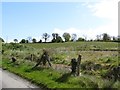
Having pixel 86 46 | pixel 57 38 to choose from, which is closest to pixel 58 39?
pixel 57 38

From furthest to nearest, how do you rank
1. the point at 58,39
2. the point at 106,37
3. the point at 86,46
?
the point at 106,37, the point at 58,39, the point at 86,46

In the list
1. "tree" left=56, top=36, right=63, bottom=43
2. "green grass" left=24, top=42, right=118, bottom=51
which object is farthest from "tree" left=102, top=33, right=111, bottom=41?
"green grass" left=24, top=42, right=118, bottom=51

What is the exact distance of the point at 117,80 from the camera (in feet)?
61.0

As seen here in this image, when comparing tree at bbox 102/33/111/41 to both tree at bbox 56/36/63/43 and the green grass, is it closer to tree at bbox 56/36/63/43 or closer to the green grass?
tree at bbox 56/36/63/43

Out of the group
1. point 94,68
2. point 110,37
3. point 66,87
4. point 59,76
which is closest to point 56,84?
point 66,87

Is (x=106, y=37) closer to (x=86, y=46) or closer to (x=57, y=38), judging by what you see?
(x=57, y=38)

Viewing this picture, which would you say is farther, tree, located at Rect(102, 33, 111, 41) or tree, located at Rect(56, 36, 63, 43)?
tree, located at Rect(102, 33, 111, 41)

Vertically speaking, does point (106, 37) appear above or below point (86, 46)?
above

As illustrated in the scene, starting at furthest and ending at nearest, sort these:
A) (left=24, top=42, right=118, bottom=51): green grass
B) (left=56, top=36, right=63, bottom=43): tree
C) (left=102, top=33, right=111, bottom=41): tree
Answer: (left=102, top=33, right=111, bottom=41): tree
(left=56, top=36, right=63, bottom=43): tree
(left=24, top=42, right=118, bottom=51): green grass

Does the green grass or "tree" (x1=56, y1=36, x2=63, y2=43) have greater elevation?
"tree" (x1=56, y1=36, x2=63, y2=43)

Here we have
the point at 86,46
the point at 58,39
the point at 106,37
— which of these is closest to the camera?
the point at 86,46

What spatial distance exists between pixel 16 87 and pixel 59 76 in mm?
3894

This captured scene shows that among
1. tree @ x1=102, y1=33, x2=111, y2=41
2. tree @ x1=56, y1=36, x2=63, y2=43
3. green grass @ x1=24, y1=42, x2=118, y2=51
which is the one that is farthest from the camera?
tree @ x1=102, y1=33, x2=111, y2=41

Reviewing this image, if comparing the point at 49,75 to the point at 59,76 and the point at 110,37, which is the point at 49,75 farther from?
Result: the point at 110,37
